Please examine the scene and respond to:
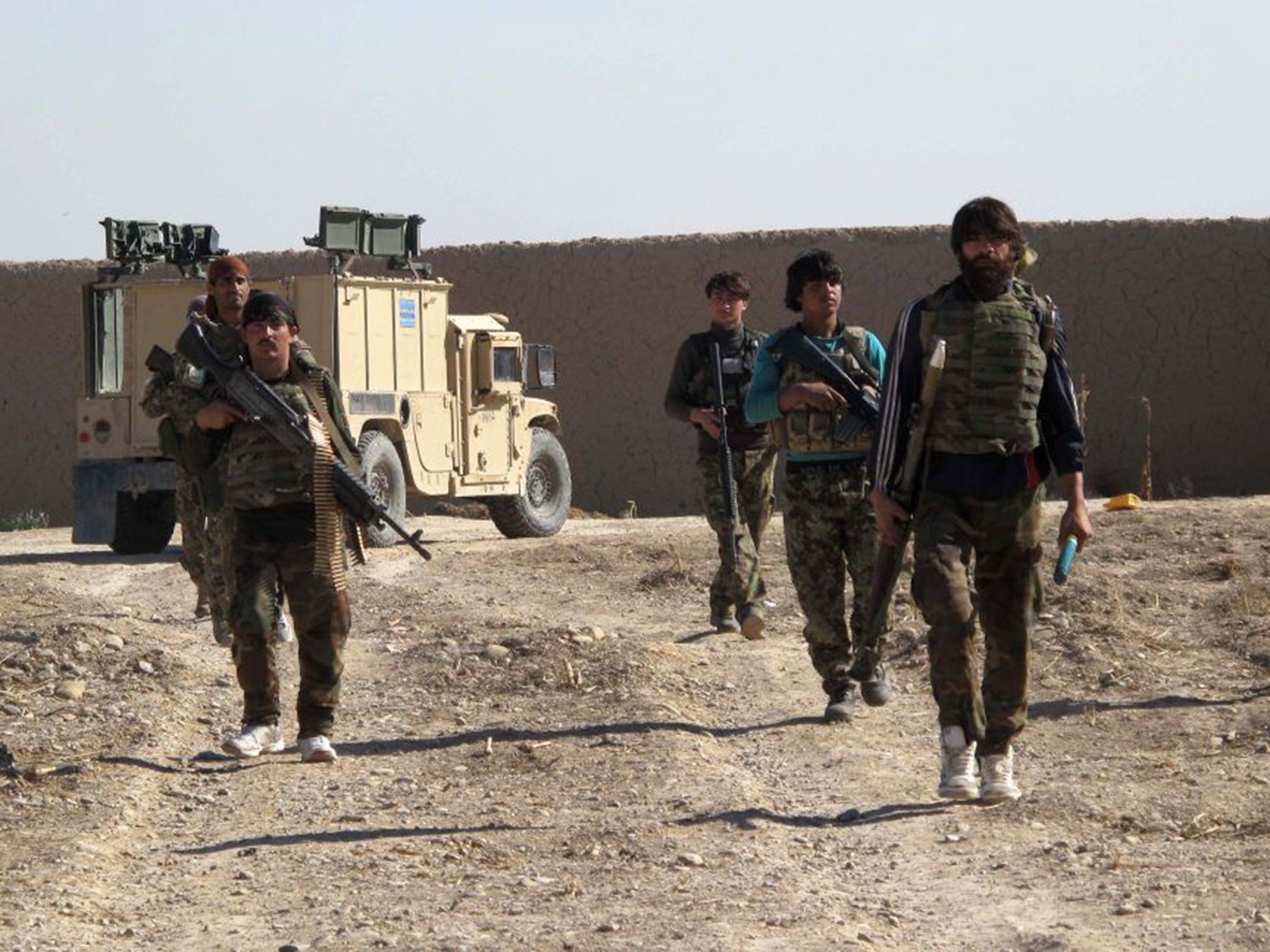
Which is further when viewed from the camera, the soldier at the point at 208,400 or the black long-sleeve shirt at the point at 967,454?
the soldier at the point at 208,400

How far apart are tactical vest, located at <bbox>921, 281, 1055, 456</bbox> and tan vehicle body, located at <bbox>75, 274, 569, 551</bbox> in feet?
30.4

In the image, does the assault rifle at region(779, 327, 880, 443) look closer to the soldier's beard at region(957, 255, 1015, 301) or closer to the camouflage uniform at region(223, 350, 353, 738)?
the soldier's beard at region(957, 255, 1015, 301)

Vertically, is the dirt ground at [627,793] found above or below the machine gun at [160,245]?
below

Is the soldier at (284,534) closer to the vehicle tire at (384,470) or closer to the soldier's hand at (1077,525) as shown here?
the soldier's hand at (1077,525)


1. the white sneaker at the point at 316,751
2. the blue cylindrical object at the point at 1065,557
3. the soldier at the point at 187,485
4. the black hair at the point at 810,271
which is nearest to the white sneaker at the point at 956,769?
the blue cylindrical object at the point at 1065,557

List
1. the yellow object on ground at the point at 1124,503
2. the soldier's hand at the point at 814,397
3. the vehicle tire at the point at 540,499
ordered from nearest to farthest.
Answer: the soldier's hand at the point at 814,397 < the yellow object on ground at the point at 1124,503 < the vehicle tire at the point at 540,499

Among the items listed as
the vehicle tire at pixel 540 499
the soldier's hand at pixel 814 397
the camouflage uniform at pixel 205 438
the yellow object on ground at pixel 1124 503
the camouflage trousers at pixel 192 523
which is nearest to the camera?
the camouflage uniform at pixel 205 438

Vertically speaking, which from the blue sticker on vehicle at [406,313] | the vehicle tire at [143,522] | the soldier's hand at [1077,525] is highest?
the blue sticker on vehicle at [406,313]

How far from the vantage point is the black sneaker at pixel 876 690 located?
28.2 ft

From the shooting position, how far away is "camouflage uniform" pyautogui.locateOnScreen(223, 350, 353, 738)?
318 inches

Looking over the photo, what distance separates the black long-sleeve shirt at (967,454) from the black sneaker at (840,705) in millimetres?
1996

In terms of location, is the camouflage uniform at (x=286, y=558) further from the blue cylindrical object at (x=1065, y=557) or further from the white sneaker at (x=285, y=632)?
the blue cylindrical object at (x=1065, y=557)

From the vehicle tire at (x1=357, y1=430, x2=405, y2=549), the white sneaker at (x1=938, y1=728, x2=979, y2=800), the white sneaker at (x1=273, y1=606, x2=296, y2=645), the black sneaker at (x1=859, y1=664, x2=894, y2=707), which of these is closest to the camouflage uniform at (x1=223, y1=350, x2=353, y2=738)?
the white sneaker at (x1=273, y1=606, x2=296, y2=645)

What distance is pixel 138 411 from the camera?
1678 centimetres
